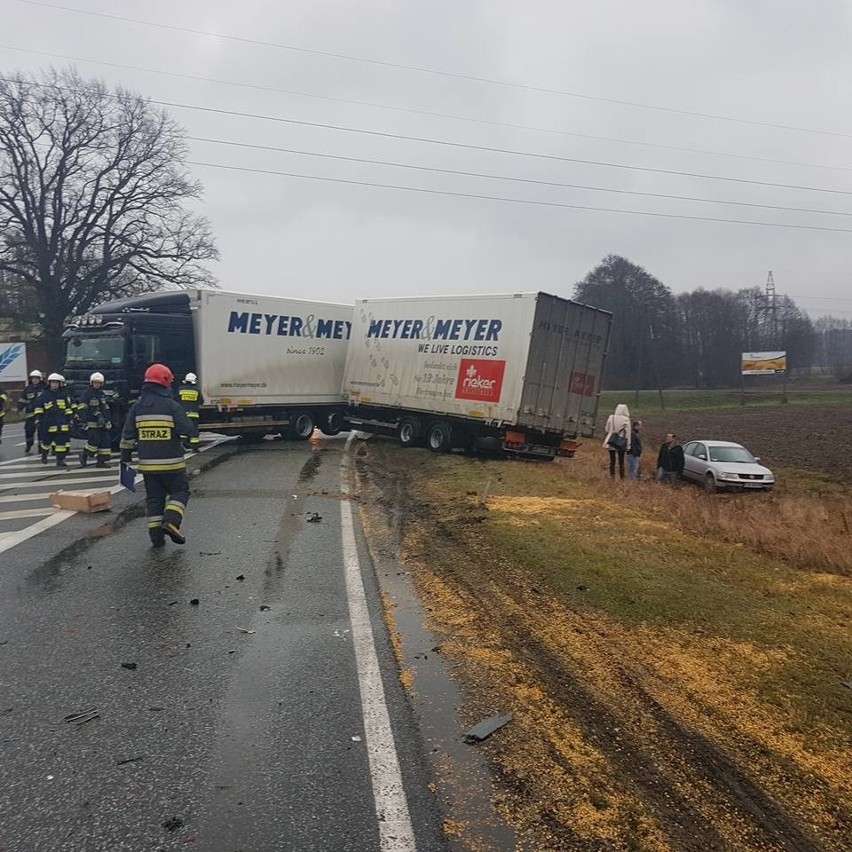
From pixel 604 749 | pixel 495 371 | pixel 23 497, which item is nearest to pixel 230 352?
pixel 495 371

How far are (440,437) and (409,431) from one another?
130cm

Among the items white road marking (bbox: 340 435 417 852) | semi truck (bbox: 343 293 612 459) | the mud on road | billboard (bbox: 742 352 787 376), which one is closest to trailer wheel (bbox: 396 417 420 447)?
semi truck (bbox: 343 293 612 459)

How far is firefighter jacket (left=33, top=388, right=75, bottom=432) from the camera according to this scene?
1421 cm

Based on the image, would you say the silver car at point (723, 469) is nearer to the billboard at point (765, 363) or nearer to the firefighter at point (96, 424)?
the firefighter at point (96, 424)

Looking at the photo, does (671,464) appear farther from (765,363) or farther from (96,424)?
(765,363)

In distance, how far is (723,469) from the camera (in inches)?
656

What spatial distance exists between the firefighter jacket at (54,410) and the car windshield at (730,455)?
14568 millimetres

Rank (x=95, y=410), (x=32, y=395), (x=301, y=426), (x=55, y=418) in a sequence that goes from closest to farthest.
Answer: (x=95, y=410)
(x=55, y=418)
(x=32, y=395)
(x=301, y=426)

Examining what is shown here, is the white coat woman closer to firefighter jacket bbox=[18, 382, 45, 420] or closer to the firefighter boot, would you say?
the firefighter boot

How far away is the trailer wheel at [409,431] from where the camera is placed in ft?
59.5

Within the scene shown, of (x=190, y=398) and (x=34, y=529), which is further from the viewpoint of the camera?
(x=190, y=398)

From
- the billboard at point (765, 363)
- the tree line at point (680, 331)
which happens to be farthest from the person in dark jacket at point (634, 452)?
the tree line at point (680, 331)

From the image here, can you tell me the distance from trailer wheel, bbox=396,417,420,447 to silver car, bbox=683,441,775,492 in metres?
6.68

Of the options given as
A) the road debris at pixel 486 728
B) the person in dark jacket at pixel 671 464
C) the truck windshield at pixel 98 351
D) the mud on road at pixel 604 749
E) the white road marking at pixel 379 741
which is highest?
the truck windshield at pixel 98 351
